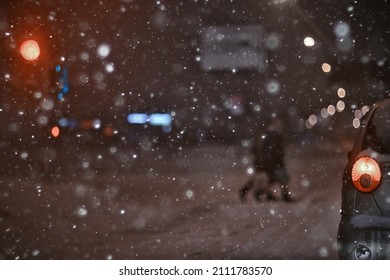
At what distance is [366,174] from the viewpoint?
4023 mm

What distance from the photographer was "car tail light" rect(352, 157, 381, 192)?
3.97 m

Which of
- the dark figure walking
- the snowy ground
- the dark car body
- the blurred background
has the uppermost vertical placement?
the blurred background

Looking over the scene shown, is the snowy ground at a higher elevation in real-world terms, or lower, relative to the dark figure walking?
lower

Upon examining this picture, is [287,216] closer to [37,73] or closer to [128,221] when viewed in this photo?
[128,221]

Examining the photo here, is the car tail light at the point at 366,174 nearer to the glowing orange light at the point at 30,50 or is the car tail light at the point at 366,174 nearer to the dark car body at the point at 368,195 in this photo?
the dark car body at the point at 368,195

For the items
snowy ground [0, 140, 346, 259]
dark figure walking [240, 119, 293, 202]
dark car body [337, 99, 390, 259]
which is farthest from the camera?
dark figure walking [240, 119, 293, 202]

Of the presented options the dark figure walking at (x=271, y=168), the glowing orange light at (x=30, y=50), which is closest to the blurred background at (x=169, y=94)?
the glowing orange light at (x=30, y=50)

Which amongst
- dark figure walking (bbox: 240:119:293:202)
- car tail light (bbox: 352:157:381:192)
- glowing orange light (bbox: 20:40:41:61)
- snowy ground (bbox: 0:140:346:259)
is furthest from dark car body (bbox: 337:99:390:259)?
dark figure walking (bbox: 240:119:293:202)

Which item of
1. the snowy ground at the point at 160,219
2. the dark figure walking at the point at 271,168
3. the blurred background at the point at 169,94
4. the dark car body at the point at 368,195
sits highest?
the blurred background at the point at 169,94

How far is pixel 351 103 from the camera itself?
123 feet

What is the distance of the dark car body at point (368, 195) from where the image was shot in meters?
3.93

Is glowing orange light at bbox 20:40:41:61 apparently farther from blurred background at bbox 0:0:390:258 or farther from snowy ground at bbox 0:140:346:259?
snowy ground at bbox 0:140:346:259

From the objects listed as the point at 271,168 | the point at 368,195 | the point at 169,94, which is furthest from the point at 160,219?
the point at 169,94

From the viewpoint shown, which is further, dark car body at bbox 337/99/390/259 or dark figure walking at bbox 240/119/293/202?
dark figure walking at bbox 240/119/293/202
